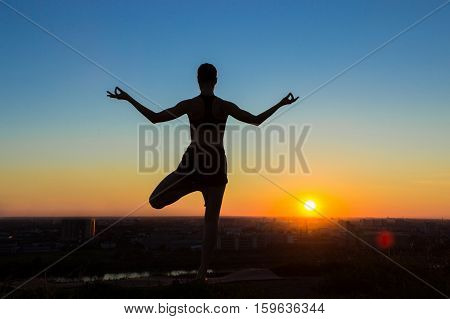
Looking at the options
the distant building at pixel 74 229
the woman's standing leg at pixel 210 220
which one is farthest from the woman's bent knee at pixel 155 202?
the distant building at pixel 74 229

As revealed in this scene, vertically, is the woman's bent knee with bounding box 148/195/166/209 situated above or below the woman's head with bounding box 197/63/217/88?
below

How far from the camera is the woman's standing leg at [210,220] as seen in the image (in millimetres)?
6082

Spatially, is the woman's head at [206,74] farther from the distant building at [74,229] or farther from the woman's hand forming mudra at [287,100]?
the distant building at [74,229]

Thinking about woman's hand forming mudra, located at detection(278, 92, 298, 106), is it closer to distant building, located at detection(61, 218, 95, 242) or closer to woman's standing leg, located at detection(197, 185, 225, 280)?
woman's standing leg, located at detection(197, 185, 225, 280)

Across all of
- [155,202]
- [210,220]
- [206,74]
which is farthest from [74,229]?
[206,74]

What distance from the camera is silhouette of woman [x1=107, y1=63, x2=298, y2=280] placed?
577 cm

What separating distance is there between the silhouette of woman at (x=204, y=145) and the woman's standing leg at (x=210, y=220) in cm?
1

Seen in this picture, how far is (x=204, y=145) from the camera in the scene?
5.88 meters

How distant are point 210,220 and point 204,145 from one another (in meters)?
0.97

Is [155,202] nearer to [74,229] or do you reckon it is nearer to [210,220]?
[210,220]

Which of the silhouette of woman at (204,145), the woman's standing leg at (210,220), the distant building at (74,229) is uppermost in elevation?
the silhouette of woman at (204,145)

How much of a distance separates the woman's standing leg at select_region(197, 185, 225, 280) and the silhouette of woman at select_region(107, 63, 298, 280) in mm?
13

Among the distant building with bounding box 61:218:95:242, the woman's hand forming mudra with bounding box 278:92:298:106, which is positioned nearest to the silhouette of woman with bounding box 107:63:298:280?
the woman's hand forming mudra with bounding box 278:92:298:106
